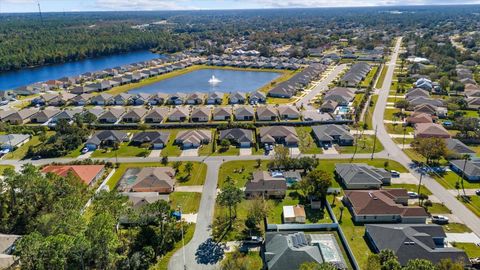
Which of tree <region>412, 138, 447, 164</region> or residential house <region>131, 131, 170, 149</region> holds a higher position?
tree <region>412, 138, 447, 164</region>

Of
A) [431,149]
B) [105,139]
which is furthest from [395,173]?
[105,139]

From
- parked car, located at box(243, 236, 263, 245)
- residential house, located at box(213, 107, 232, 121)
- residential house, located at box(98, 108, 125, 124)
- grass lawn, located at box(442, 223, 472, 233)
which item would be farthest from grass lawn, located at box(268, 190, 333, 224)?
residential house, located at box(98, 108, 125, 124)

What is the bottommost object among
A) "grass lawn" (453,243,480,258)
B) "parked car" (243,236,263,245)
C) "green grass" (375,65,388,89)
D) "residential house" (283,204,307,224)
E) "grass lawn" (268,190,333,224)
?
"green grass" (375,65,388,89)

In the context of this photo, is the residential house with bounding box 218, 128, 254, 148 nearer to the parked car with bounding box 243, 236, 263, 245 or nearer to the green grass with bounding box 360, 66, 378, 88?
the parked car with bounding box 243, 236, 263, 245

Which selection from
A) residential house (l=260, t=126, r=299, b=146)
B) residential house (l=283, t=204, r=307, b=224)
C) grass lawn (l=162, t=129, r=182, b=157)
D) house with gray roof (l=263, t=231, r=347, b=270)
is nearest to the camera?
house with gray roof (l=263, t=231, r=347, b=270)

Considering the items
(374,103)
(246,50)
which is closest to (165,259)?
(374,103)

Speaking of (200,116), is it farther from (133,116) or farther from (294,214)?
(294,214)
